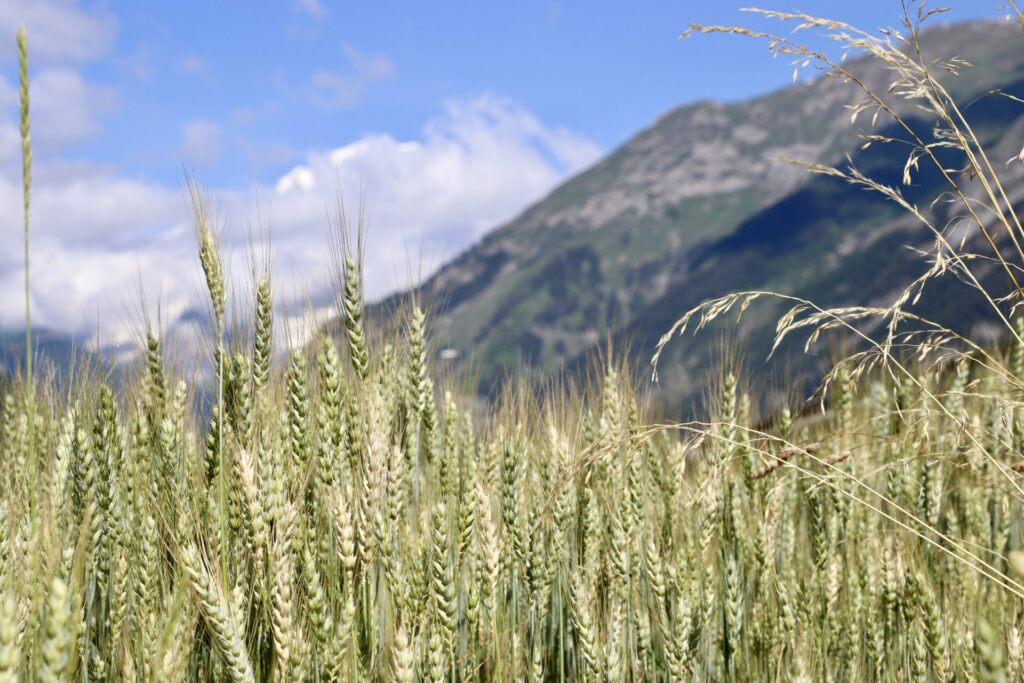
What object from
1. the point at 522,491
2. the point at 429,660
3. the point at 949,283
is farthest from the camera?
the point at 949,283

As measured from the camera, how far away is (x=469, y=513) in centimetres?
216

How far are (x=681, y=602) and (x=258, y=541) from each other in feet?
3.95

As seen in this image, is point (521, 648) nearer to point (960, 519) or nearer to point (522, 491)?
point (522, 491)

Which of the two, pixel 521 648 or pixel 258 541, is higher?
pixel 258 541

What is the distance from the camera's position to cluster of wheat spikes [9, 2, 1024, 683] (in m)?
1.75

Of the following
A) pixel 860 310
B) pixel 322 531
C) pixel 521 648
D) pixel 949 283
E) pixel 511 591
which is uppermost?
pixel 949 283

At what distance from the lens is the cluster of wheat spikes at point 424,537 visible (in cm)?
175

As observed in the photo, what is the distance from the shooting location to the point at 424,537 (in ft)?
7.22

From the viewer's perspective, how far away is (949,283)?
14662cm

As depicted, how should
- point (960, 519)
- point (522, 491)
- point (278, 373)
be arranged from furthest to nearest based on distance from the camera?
point (960, 519) < point (278, 373) < point (522, 491)

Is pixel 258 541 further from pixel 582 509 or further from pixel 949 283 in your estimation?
pixel 949 283

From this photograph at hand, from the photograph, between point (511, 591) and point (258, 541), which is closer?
point (258, 541)

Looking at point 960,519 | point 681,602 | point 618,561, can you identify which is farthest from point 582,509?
point 960,519

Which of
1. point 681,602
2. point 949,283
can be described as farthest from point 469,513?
point 949,283
